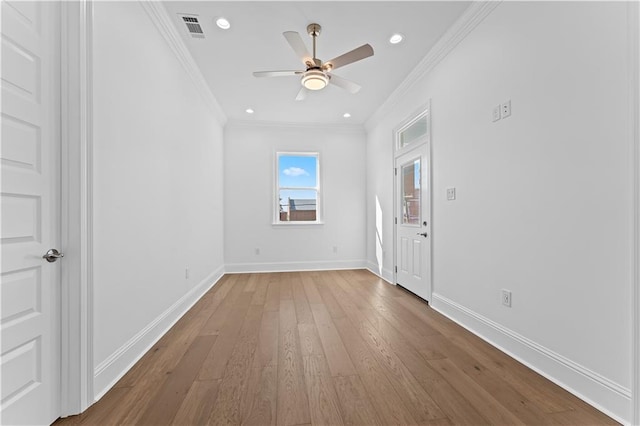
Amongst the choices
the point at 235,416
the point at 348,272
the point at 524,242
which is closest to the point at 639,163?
the point at 524,242

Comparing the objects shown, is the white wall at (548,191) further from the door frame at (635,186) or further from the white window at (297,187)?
the white window at (297,187)

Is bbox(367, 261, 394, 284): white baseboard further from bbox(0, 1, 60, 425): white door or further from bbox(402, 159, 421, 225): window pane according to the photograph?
bbox(0, 1, 60, 425): white door

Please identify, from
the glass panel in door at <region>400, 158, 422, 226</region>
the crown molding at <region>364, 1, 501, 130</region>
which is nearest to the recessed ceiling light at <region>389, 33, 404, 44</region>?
the crown molding at <region>364, 1, 501, 130</region>

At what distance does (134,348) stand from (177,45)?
282cm

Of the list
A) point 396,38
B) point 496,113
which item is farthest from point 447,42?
point 496,113

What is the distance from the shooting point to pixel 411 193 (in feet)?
12.2

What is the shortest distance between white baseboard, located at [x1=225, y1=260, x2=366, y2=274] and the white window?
0.86m

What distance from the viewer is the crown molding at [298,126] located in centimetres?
511

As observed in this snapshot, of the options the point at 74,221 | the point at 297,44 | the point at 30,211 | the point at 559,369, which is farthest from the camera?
the point at 297,44

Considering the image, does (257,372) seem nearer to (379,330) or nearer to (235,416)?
(235,416)

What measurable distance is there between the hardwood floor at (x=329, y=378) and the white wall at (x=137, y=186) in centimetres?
29

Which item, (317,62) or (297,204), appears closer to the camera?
(317,62)

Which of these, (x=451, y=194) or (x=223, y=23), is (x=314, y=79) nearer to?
(x=223, y=23)

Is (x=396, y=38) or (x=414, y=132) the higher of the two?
(x=396, y=38)
